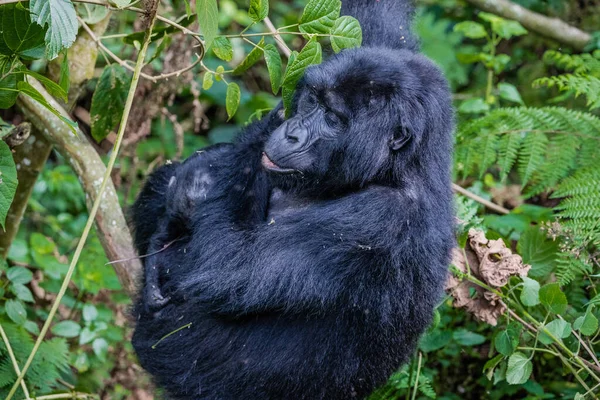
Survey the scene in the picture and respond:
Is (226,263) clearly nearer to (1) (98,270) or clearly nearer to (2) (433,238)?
(2) (433,238)

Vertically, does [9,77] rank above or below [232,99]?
above

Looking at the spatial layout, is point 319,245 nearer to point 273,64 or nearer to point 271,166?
point 271,166

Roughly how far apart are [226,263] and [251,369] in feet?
1.73

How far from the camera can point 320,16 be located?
2949 millimetres

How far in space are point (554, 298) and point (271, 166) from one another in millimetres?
1337

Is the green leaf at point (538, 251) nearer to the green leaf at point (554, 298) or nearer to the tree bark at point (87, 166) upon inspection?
the green leaf at point (554, 298)

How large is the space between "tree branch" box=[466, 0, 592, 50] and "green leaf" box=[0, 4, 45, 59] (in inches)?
154

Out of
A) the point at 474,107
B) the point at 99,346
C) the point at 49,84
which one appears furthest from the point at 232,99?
the point at 474,107

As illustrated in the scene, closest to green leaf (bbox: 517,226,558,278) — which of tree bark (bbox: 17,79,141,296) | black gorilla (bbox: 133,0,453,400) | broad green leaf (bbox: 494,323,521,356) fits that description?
broad green leaf (bbox: 494,323,521,356)

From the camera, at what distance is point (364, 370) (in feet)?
10.5

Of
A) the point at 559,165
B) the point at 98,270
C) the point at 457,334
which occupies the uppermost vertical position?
the point at 559,165

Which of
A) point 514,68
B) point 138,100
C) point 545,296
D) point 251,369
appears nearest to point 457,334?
point 545,296

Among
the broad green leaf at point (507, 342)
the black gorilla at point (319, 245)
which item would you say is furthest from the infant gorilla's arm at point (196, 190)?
the broad green leaf at point (507, 342)

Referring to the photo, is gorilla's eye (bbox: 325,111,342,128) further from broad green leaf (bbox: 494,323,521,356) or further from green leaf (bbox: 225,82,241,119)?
broad green leaf (bbox: 494,323,521,356)
